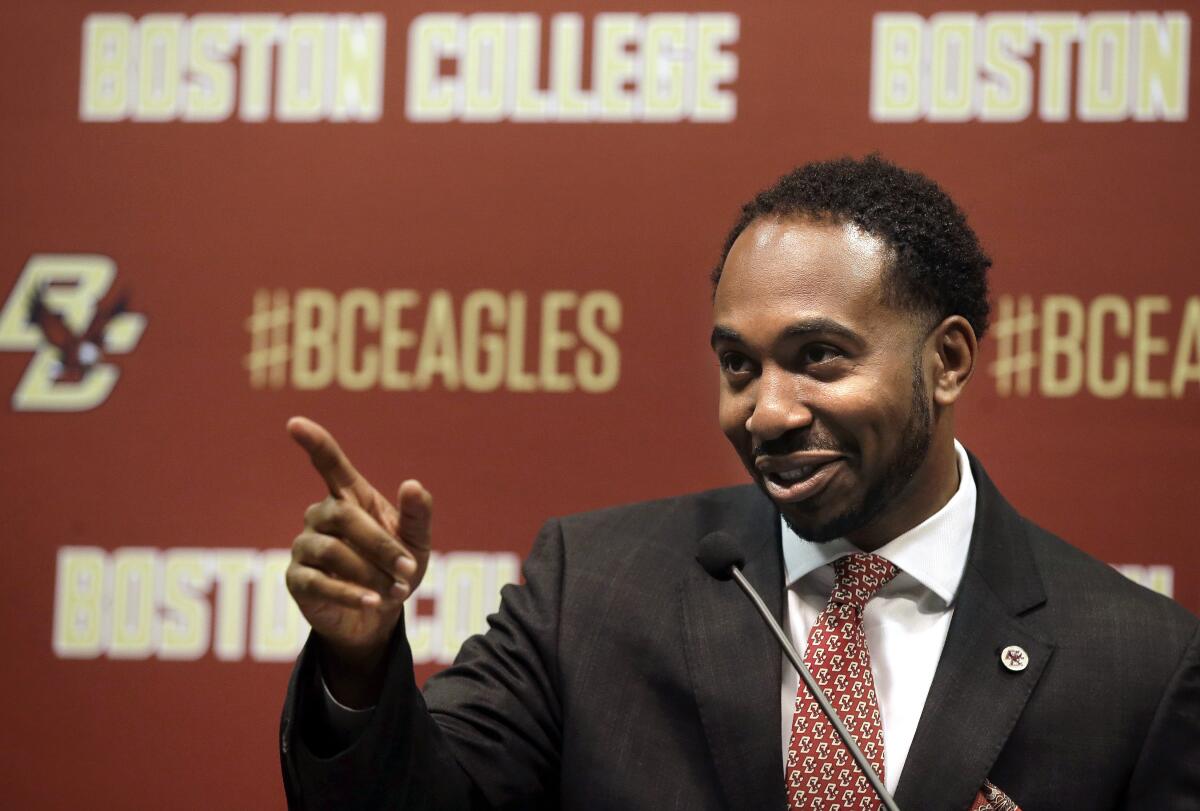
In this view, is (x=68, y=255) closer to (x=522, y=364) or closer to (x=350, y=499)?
(x=522, y=364)

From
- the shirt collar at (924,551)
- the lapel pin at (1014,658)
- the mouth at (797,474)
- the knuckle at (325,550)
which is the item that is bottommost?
the lapel pin at (1014,658)

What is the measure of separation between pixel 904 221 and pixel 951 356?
0.63ft

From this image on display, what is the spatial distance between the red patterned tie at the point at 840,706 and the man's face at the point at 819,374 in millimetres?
79

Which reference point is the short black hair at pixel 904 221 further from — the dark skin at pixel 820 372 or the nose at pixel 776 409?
the nose at pixel 776 409

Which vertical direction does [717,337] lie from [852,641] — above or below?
above

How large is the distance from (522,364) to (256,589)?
66 centimetres

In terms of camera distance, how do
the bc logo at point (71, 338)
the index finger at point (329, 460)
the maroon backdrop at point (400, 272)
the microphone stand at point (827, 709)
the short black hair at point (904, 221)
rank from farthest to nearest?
1. the bc logo at point (71, 338)
2. the maroon backdrop at point (400, 272)
3. the short black hair at point (904, 221)
4. the microphone stand at point (827, 709)
5. the index finger at point (329, 460)

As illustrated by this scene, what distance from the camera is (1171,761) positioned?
5.74ft

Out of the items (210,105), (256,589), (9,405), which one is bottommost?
(256,589)

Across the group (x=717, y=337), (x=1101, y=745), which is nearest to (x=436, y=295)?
(x=717, y=337)

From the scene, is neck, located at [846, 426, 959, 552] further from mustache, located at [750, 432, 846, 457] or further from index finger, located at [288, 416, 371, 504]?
index finger, located at [288, 416, 371, 504]

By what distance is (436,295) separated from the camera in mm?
2732

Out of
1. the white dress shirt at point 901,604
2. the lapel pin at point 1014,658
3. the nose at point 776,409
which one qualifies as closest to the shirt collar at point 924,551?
the white dress shirt at point 901,604

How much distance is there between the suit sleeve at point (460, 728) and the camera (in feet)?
4.82
